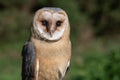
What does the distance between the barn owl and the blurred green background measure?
6669 millimetres

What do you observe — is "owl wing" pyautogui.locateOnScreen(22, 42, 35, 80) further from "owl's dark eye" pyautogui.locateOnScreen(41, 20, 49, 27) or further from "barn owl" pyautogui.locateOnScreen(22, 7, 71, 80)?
"owl's dark eye" pyautogui.locateOnScreen(41, 20, 49, 27)

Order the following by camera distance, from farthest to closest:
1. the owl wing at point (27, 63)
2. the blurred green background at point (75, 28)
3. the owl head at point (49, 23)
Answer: the blurred green background at point (75, 28)
the owl wing at point (27, 63)
the owl head at point (49, 23)

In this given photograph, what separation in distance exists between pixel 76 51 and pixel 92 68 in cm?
637

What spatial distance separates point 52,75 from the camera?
3.81 m

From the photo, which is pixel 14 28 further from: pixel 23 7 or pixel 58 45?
pixel 58 45

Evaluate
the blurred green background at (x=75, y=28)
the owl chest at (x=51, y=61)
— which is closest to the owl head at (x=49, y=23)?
the owl chest at (x=51, y=61)

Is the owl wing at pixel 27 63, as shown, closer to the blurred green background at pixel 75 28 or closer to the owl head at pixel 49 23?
the owl head at pixel 49 23

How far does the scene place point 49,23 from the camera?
3637mm

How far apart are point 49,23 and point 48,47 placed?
0.18 metres

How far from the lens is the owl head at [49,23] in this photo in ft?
11.9

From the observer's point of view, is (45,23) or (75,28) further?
(75,28)

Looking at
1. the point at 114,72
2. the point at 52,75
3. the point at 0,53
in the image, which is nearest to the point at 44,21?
the point at 52,75

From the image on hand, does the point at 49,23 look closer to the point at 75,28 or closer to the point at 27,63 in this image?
the point at 27,63

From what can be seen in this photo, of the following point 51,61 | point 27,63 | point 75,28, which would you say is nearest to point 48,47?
point 51,61
